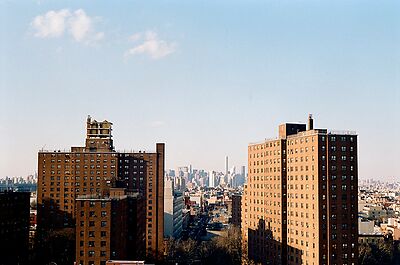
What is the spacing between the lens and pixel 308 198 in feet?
73.8

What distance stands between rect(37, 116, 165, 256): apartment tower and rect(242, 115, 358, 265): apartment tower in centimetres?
756

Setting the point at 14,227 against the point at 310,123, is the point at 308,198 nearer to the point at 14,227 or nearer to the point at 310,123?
the point at 310,123

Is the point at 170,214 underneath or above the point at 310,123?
underneath

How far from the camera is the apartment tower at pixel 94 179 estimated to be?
3017cm

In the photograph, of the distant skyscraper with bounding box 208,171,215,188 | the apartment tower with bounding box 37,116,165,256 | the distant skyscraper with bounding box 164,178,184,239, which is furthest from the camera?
the distant skyscraper with bounding box 208,171,215,188

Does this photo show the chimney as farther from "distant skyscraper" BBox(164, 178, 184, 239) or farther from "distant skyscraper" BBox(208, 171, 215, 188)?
"distant skyscraper" BBox(208, 171, 215, 188)

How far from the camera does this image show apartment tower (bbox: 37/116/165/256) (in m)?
30.2

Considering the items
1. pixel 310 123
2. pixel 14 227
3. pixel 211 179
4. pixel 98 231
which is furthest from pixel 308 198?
pixel 211 179

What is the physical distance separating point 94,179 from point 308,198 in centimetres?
1385

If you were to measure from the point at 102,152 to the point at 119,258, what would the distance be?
12408mm

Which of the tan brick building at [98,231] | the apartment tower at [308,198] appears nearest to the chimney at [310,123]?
Answer: the apartment tower at [308,198]

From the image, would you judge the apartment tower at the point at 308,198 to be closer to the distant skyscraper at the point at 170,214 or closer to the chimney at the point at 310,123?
the chimney at the point at 310,123

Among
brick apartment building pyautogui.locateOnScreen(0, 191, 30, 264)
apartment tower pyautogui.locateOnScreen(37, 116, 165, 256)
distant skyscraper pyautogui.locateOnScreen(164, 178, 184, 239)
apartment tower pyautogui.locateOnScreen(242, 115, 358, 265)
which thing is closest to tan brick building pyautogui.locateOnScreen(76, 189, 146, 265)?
brick apartment building pyautogui.locateOnScreen(0, 191, 30, 264)

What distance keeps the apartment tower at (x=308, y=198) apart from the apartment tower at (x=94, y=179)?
7.56 meters
